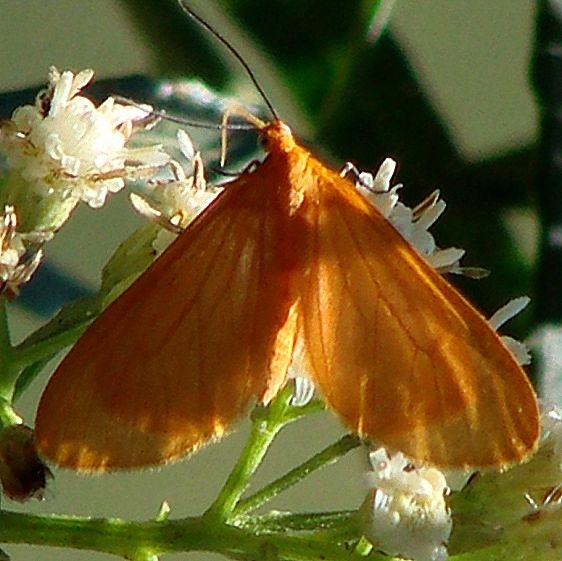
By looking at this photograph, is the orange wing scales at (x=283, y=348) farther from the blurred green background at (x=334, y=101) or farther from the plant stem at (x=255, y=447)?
the blurred green background at (x=334, y=101)

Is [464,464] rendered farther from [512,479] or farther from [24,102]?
[24,102]

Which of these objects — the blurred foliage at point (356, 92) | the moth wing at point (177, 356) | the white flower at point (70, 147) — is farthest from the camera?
the blurred foliage at point (356, 92)

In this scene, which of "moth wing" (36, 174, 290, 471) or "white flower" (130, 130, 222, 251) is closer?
"moth wing" (36, 174, 290, 471)

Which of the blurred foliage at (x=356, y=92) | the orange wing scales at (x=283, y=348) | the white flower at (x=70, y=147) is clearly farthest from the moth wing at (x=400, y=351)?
the blurred foliage at (x=356, y=92)

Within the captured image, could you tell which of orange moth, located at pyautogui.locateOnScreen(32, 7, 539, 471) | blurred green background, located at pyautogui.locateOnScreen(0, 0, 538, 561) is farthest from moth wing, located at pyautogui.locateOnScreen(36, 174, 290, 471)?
blurred green background, located at pyautogui.locateOnScreen(0, 0, 538, 561)

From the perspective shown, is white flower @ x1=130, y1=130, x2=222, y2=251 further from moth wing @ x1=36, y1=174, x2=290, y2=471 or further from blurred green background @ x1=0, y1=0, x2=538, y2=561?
blurred green background @ x1=0, y1=0, x2=538, y2=561

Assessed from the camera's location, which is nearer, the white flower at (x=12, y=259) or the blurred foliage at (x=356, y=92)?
the white flower at (x=12, y=259)

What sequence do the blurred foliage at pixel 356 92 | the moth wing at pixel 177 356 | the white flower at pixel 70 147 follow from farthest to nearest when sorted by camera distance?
the blurred foliage at pixel 356 92 < the white flower at pixel 70 147 < the moth wing at pixel 177 356

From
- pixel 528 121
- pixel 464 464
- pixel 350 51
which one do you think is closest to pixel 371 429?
pixel 464 464
